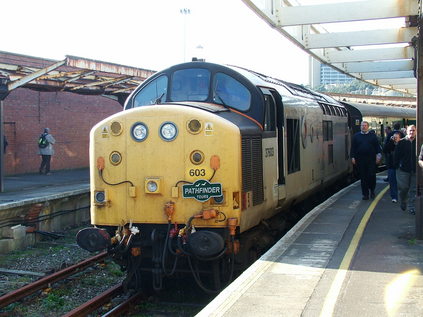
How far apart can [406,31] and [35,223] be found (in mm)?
10068

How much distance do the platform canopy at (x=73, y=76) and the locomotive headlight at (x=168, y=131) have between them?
26.1 feet

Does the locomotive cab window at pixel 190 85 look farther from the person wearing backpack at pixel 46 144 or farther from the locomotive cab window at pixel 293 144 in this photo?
the person wearing backpack at pixel 46 144

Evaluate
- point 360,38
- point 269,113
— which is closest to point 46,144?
point 360,38

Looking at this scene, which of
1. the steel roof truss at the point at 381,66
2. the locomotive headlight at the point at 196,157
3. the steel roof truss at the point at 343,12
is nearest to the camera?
the locomotive headlight at the point at 196,157

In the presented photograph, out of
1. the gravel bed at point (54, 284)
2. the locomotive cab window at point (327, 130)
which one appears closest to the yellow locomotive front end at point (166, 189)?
the gravel bed at point (54, 284)

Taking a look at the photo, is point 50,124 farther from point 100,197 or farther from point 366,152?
point 100,197

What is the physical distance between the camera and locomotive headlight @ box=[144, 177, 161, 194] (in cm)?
757

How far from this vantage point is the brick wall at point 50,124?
21641 mm

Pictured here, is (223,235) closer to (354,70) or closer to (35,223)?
(35,223)

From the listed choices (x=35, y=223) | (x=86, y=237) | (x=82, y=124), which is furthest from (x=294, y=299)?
(x=82, y=124)

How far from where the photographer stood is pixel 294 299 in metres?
6.05

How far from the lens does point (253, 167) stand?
26.3 ft

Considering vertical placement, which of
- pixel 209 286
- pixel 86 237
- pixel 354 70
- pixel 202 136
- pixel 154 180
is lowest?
pixel 209 286

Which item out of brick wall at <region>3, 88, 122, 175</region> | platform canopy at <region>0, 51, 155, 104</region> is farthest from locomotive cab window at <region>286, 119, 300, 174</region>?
brick wall at <region>3, 88, 122, 175</region>
